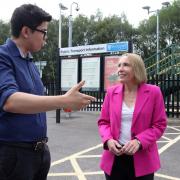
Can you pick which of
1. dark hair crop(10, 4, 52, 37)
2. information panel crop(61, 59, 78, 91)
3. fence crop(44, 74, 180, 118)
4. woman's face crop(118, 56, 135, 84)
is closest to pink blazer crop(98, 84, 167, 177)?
woman's face crop(118, 56, 135, 84)

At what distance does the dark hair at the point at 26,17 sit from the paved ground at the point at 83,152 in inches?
154

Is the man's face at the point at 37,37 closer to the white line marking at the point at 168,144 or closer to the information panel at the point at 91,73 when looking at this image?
the white line marking at the point at 168,144

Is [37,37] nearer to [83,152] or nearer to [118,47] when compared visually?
[83,152]

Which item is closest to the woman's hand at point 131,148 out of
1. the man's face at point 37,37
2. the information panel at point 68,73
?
the man's face at point 37,37

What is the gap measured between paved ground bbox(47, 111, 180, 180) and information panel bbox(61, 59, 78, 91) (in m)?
1.50

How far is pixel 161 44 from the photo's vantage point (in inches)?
2060

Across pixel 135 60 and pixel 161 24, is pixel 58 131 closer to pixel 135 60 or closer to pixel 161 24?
pixel 135 60

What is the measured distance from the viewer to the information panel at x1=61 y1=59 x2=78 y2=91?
46.4 feet

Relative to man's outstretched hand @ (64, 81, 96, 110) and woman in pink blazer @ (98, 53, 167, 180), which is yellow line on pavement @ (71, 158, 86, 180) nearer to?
woman in pink blazer @ (98, 53, 167, 180)

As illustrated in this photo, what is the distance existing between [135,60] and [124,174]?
100cm

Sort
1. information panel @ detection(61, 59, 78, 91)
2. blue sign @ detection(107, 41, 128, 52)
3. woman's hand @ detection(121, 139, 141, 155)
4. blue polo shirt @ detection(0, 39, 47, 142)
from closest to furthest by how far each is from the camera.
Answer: blue polo shirt @ detection(0, 39, 47, 142)
woman's hand @ detection(121, 139, 141, 155)
blue sign @ detection(107, 41, 128, 52)
information panel @ detection(61, 59, 78, 91)

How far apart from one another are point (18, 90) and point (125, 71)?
1.42 metres

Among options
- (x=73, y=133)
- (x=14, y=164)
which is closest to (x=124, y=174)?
(x=14, y=164)

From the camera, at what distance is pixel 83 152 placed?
8273 millimetres
